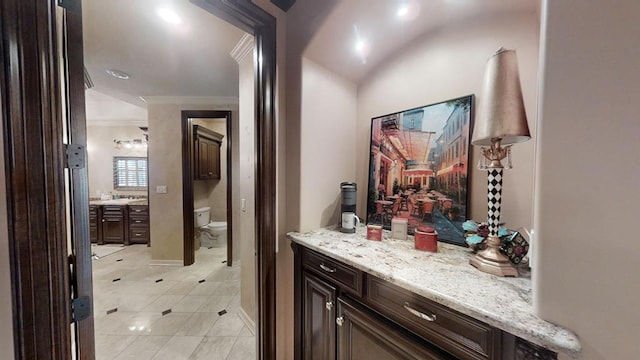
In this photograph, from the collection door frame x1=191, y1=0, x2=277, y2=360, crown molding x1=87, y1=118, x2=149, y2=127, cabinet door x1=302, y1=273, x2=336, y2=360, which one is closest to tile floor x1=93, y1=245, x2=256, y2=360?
door frame x1=191, y1=0, x2=277, y2=360

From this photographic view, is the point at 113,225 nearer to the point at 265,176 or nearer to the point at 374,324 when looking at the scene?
the point at 265,176

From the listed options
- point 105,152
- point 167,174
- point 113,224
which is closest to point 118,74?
point 167,174

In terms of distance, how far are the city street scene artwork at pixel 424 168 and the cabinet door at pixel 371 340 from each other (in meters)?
0.61

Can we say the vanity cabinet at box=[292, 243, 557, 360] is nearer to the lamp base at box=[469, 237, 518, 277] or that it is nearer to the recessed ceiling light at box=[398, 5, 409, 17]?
the lamp base at box=[469, 237, 518, 277]

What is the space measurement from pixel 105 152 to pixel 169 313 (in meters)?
4.70

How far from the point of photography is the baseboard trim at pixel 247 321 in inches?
81.0

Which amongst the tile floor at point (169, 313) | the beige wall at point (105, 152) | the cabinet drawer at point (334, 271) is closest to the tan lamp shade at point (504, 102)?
the cabinet drawer at point (334, 271)

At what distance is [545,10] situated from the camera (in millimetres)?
633

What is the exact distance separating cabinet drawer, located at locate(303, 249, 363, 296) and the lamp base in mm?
509

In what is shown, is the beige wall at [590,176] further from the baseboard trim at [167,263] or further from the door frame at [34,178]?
the baseboard trim at [167,263]

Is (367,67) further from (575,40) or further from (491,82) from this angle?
(575,40)

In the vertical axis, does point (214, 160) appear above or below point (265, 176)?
above

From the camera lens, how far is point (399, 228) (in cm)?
140

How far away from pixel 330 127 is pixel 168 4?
4.54 ft
